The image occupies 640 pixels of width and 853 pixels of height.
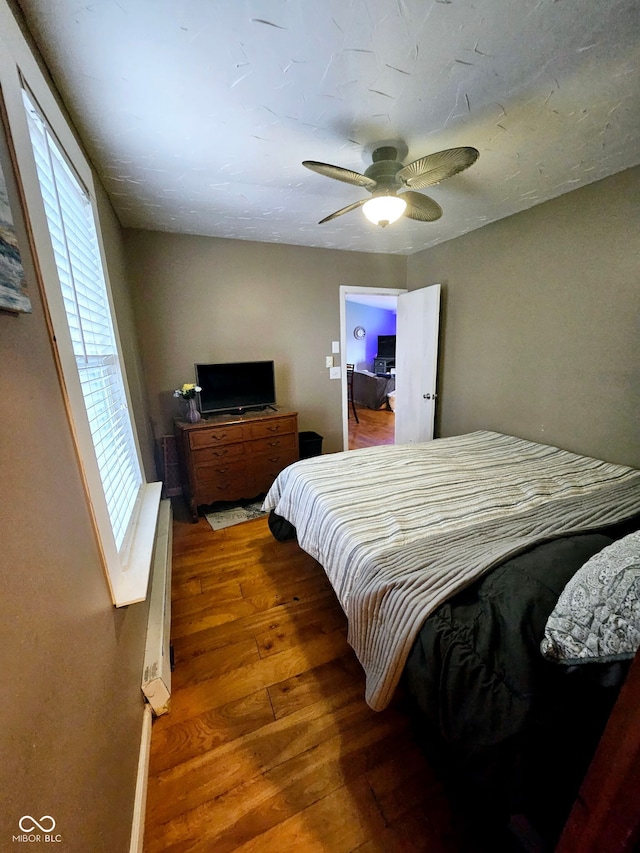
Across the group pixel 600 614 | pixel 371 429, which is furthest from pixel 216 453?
pixel 371 429

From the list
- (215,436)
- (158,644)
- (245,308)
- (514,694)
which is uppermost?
(245,308)

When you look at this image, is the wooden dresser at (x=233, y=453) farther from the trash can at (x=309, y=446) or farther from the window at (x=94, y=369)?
the window at (x=94, y=369)

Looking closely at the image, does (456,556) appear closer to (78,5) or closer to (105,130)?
(78,5)

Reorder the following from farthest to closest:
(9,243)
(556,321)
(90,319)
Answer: (556,321) → (90,319) → (9,243)

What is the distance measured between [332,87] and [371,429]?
451 cm

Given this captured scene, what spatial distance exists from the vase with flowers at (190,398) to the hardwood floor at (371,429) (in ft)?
7.53

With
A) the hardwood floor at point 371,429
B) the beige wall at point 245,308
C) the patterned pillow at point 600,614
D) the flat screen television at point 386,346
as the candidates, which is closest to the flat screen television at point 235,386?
the beige wall at point 245,308

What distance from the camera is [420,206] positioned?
1.79 meters

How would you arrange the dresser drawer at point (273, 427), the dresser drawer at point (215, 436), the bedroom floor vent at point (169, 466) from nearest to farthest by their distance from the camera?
the dresser drawer at point (215, 436) → the dresser drawer at point (273, 427) → the bedroom floor vent at point (169, 466)

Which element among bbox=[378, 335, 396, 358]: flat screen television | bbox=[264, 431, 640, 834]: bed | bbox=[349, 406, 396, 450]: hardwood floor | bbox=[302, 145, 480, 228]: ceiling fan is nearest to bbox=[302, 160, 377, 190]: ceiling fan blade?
bbox=[302, 145, 480, 228]: ceiling fan

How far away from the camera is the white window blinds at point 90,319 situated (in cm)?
98

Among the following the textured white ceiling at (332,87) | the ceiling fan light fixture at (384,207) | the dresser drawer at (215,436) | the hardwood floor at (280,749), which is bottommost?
the hardwood floor at (280,749)

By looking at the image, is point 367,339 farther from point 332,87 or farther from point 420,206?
point 332,87

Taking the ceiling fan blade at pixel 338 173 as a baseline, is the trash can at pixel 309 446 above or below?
below
